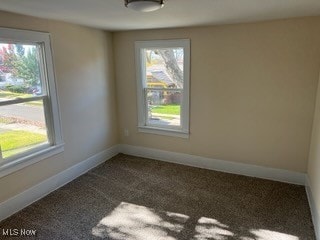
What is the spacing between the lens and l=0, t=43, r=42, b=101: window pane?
2533 mm

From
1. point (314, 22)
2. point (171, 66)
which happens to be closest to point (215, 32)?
point (171, 66)

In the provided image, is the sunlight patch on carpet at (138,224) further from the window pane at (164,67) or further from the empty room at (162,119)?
the window pane at (164,67)

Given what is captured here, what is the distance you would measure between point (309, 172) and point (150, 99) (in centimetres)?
248

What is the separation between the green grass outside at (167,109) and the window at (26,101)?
157cm

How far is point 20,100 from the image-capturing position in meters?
2.68

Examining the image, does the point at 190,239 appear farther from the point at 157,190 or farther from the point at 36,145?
the point at 36,145

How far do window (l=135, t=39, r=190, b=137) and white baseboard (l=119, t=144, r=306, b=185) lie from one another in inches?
14.9

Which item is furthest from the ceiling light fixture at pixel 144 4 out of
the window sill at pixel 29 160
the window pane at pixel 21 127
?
the window sill at pixel 29 160

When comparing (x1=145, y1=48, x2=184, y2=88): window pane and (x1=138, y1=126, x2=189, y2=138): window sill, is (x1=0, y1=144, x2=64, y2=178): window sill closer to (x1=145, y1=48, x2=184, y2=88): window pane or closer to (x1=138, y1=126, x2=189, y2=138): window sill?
(x1=138, y1=126, x2=189, y2=138): window sill

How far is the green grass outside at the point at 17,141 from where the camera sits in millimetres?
2582

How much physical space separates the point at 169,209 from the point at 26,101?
2059mm

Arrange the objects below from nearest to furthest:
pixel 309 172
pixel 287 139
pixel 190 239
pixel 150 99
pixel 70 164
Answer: pixel 190 239
pixel 309 172
pixel 287 139
pixel 70 164
pixel 150 99

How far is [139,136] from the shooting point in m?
4.17

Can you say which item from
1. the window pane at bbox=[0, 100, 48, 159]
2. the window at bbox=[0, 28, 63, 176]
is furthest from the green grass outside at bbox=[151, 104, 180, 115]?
the window pane at bbox=[0, 100, 48, 159]
